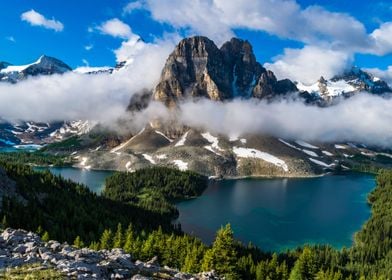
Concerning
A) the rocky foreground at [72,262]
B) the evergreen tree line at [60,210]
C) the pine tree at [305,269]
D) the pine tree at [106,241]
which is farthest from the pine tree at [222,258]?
the evergreen tree line at [60,210]

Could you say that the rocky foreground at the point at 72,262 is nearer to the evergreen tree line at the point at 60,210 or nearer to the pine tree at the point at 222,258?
the pine tree at the point at 222,258

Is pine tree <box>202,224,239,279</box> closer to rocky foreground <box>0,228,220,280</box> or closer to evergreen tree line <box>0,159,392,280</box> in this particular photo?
evergreen tree line <box>0,159,392,280</box>

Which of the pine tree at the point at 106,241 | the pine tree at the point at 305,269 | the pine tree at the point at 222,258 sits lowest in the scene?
the pine tree at the point at 305,269

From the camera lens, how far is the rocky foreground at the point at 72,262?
36.4 meters

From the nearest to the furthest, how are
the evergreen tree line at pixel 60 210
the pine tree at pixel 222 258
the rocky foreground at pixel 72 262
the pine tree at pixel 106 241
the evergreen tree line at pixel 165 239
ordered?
the rocky foreground at pixel 72 262
the pine tree at pixel 222 258
the evergreen tree line at pixel 165 239
the pine tree at pixel 106 241
the evergreen tree line at pixel 60 210

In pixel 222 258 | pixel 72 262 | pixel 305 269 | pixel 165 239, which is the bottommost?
pixel 305 269

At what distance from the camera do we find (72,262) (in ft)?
125

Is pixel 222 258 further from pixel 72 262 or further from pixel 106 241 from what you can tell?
pixel 72 262

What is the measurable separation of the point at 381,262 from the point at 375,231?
101 feet

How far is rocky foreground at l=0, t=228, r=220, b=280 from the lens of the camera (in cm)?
3641

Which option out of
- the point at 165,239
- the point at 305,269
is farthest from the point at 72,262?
the point at 305,269

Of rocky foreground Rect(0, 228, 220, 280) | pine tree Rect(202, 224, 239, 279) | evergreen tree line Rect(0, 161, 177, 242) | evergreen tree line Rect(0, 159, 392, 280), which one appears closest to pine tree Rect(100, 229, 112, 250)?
evergreen tree line Rect(0, 159, 392, 280)

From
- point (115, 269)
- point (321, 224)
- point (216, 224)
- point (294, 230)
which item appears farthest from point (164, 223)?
point (115, 269)

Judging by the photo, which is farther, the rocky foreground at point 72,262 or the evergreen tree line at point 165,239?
the evergreen tree line at point 165,239
